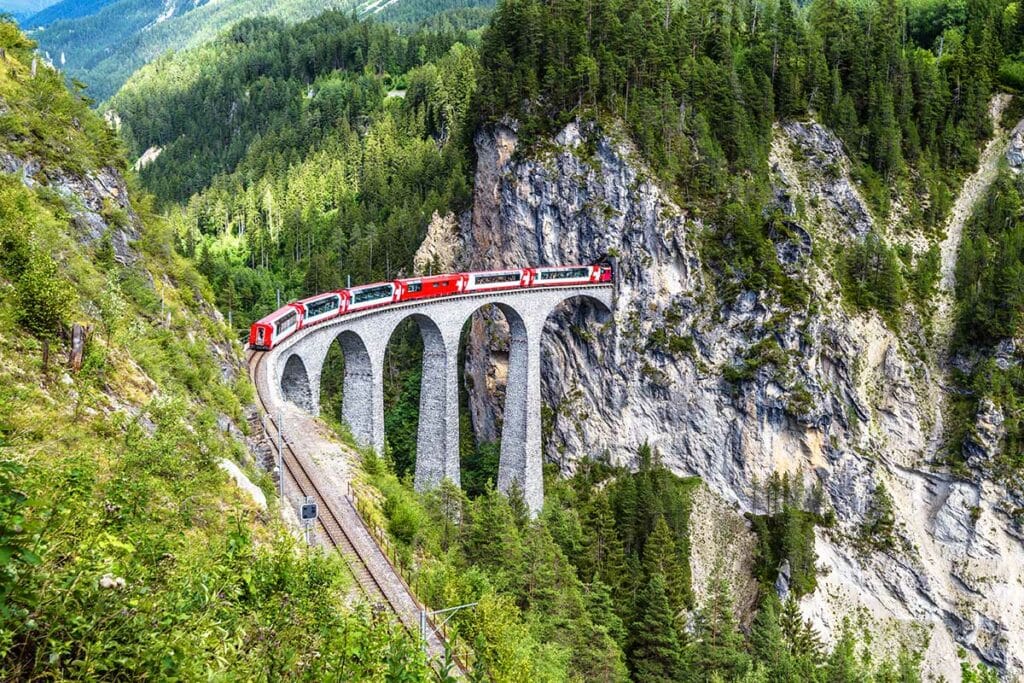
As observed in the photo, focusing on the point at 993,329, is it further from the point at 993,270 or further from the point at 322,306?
the point at 322,306

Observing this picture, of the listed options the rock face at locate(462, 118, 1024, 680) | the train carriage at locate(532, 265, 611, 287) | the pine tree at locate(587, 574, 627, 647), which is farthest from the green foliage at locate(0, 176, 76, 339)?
the rock face at locate(462, 118, 1024, 680)

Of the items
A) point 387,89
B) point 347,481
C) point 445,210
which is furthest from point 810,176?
point 387,89

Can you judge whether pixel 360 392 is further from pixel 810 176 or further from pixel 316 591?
pixel 810 176

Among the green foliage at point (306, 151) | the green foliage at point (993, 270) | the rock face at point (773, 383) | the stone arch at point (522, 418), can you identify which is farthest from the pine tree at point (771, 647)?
the green foliage at point (306, 151)

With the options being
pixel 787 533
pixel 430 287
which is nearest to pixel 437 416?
pixel 430 287

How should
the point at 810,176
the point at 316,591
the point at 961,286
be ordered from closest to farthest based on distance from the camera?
1. the point at 316,591
2. the point at 961,286
3. the point at 810,176

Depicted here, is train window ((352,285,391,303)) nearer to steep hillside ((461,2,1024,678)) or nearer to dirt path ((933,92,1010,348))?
steep hillside ((461,2,1024,678))

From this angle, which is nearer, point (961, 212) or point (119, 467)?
point (119, 467)
